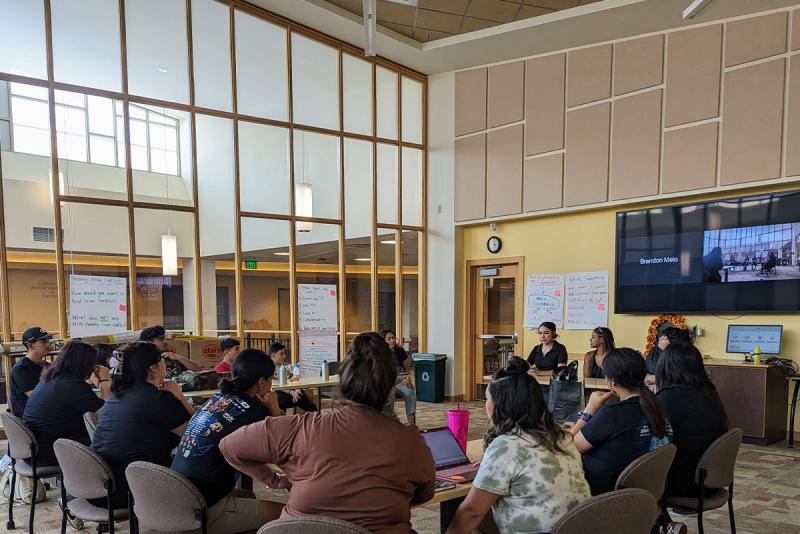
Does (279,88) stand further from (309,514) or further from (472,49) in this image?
(309,514)

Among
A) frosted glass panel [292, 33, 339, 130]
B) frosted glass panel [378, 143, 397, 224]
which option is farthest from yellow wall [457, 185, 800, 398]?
frosted glass panel [292, 33, 339, 130]

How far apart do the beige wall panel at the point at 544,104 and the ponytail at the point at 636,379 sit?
541 centimetres

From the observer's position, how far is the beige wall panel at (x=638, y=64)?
22.0 ft

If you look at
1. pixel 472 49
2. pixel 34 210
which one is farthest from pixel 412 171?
pixel 34 210

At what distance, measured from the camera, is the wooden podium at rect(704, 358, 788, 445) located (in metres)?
5.61

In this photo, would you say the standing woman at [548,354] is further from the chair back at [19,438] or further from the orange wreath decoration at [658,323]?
the chair back at [19,438]

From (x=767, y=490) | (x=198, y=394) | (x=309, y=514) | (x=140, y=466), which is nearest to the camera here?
(x=309, y=514)

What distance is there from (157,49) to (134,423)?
5.49 m

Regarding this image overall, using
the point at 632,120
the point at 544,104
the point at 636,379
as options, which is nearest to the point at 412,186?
the point at 544,104

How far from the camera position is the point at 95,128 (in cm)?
638

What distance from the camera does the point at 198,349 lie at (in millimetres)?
6062

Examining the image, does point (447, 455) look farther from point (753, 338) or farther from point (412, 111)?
point (412, 111)

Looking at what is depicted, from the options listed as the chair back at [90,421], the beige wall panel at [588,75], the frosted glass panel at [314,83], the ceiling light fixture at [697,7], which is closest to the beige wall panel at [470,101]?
the beige wall panel at [588,75]

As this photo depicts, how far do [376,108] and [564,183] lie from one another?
121 inches
